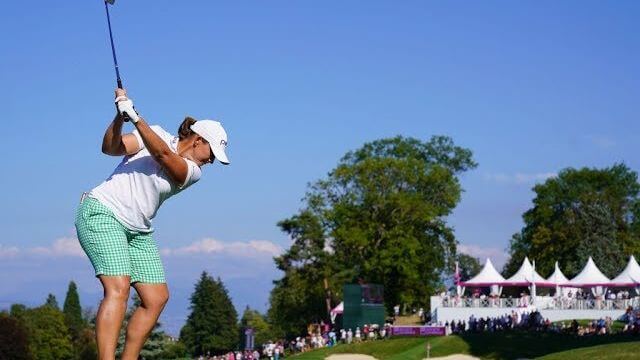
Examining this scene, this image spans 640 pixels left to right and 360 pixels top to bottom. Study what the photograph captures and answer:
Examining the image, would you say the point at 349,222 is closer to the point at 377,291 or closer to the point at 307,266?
the point at 307,266

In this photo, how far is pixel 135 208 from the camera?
23.1ft

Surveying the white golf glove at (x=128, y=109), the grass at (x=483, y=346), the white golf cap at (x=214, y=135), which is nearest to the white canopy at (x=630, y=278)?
the grass at (x=483, y=346)

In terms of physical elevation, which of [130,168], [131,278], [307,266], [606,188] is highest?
[606,188]

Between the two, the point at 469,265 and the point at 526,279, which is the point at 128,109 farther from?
the point at 469,265

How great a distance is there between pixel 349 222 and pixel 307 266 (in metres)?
5.57

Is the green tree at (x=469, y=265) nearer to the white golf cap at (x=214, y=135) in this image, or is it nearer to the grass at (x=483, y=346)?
the grass at (x=483, y=346)

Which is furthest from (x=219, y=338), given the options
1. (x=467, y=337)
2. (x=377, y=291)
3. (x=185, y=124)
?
(x=185, y=124)

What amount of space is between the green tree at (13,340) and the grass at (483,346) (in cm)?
4566

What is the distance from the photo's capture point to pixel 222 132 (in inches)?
289

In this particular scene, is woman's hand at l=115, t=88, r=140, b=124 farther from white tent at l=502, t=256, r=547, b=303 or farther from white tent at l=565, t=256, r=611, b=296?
white tent at l=502, t=256, r=547, b=303

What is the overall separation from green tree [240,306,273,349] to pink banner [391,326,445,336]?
2658 inches

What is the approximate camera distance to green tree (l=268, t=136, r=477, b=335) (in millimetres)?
71875

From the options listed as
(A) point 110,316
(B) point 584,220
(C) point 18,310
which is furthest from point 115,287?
(C) point 18,310

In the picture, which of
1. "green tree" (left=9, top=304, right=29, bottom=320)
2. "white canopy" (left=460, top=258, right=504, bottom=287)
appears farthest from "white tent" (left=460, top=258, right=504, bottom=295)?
"green tree" (left=9, top=304, right=29, bottom=320)
